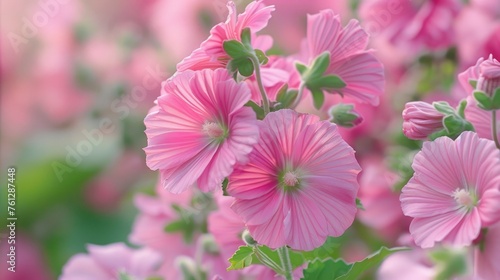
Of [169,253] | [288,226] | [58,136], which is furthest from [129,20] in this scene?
[288,226]

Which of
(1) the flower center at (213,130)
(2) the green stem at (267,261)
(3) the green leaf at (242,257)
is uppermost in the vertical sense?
(1) the flower center at (213,130)

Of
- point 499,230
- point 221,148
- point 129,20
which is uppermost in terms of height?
point 129,20

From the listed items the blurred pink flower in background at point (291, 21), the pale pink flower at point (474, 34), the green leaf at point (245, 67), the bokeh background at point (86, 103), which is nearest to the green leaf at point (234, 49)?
the green leaf at point (245, 67)

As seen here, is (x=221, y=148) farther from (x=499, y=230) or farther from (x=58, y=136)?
(x=58, y=136)

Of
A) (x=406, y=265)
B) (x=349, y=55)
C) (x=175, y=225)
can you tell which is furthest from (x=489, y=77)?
(x=175, y=225)

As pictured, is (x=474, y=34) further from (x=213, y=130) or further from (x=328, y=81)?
(x=213, y=130)

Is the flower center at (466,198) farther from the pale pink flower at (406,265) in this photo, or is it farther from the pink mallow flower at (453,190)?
the pale pink flower at (406,265)
